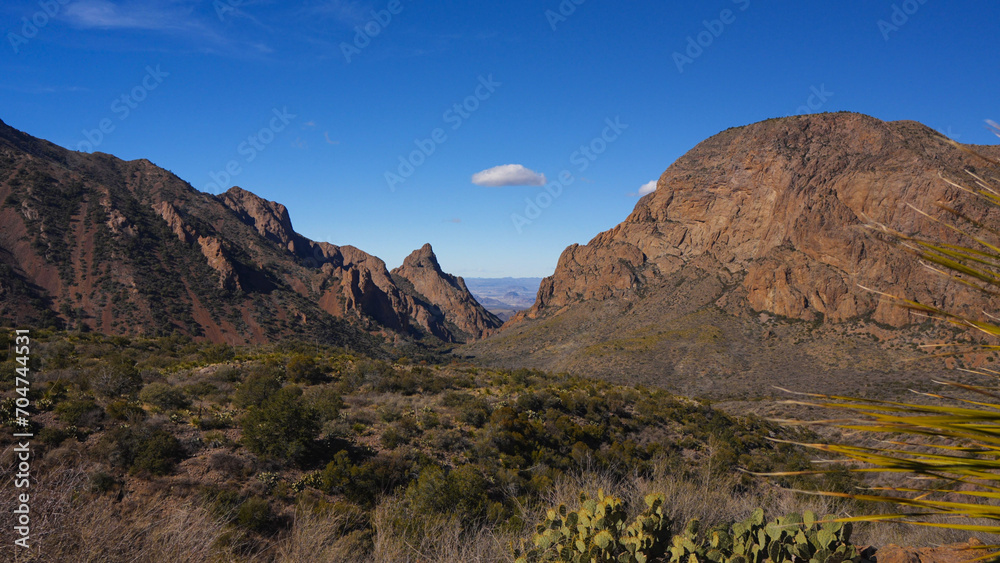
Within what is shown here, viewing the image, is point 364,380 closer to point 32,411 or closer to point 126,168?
point 32,411

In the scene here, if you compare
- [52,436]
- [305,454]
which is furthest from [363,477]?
[52,436]

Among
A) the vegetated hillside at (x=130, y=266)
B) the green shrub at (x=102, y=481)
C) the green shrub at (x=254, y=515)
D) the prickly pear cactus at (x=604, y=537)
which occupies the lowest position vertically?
the green shrub at (x=254, y=515)

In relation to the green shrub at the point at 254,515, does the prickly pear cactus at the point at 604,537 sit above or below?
above

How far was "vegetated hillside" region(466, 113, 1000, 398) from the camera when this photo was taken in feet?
167

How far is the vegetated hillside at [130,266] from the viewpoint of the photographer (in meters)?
49.1

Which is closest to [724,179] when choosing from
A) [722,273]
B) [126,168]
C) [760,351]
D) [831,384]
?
[722,273]

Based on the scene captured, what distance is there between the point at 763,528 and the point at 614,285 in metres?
93.5

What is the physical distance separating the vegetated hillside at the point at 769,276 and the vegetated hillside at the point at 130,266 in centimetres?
3791

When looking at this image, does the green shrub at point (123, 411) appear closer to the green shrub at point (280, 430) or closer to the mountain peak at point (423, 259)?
the green shrub at point (280, 430)

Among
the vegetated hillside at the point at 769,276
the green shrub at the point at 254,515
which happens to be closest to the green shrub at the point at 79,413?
the green shrub at the point at 254,515

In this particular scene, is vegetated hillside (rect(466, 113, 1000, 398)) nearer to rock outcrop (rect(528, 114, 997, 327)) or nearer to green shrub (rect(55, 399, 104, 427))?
rock outcrop (rect(528, 114, 997, 327))

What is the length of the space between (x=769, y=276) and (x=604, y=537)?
73.2 metres

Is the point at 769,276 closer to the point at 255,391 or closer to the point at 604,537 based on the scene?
the point at 255,391

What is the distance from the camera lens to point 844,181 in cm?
7000
